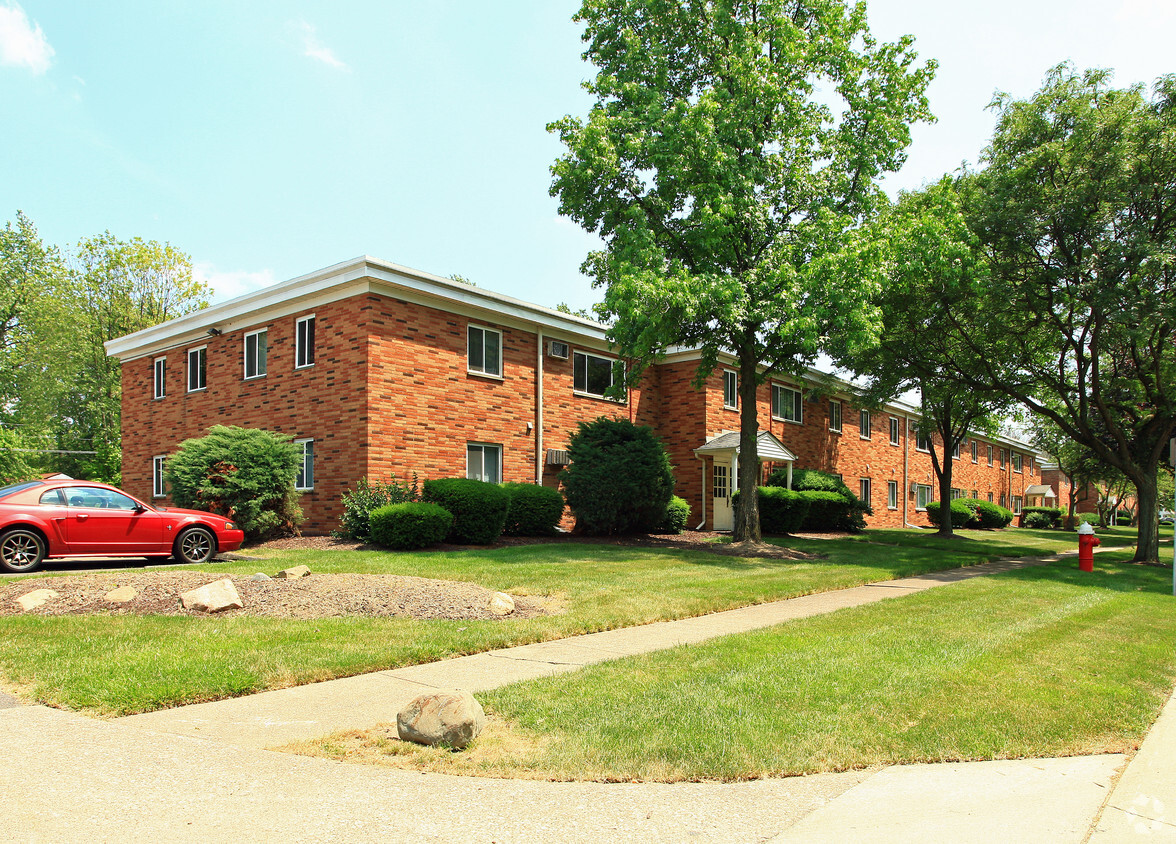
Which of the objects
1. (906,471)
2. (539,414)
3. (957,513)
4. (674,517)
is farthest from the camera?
(906,471)

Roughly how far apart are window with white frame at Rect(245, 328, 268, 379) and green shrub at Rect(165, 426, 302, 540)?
12.0 ft

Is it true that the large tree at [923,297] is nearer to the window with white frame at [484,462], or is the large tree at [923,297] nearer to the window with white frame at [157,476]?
the window with white frame at [484,462]

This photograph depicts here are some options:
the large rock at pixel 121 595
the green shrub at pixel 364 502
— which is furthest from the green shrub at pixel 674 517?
the large rock at pixel 121 595

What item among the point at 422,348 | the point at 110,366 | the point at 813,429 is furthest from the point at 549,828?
the point at 110,366

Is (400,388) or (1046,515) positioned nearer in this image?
(400,388)

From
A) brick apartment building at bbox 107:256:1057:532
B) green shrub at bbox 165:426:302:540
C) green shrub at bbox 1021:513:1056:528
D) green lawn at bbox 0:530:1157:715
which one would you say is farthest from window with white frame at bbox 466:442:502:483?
green shrub at bbox 1021:513:1056:528

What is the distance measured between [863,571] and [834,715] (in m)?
11.0

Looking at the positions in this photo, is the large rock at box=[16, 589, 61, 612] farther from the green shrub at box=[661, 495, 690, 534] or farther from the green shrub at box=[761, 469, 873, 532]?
the green shrub at box=[761, 469, 873, 532]

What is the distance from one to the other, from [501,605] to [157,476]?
1934 centimetres

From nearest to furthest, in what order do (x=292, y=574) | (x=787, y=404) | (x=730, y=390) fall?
(x=292, y=574) < (x=730, y=390) < (x=787, y=404)

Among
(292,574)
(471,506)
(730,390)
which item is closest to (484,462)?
(471,506)

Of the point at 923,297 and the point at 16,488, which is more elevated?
the point at 923,297

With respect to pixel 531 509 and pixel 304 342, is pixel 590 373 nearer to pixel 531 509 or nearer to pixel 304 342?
pixel 531 509

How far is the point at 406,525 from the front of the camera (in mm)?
15703
